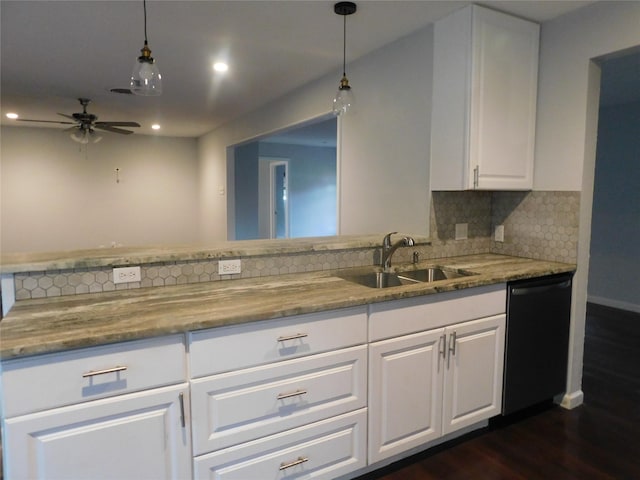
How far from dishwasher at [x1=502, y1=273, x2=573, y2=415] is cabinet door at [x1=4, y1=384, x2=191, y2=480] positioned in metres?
1.70

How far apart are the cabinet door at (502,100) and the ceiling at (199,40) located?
0.12 meters

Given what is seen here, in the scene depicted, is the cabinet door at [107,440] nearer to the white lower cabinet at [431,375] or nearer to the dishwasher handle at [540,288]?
the white lower cabinet at [431,375]

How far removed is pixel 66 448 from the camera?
1.29 m

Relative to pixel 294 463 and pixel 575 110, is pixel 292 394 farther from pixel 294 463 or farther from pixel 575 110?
pixel 575 110

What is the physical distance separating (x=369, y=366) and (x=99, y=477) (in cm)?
106

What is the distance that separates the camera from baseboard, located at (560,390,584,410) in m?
2.54

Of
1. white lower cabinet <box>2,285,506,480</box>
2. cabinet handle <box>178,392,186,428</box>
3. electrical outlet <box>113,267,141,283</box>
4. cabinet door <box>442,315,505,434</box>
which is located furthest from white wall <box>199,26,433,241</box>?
cabinet handle <box>178,392,186,428</box>

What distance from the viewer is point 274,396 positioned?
1605 millimetres

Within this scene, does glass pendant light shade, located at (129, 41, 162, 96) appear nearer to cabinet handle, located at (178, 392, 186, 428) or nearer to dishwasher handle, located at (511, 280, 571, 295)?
cabinet handle, located at (178, 392, 186, 428)

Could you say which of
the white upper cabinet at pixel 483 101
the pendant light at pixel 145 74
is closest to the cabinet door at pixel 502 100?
the white upper cabinet at pixel 483 101

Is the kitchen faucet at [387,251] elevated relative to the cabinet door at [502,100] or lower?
lower

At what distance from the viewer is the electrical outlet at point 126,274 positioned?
73.3 inches

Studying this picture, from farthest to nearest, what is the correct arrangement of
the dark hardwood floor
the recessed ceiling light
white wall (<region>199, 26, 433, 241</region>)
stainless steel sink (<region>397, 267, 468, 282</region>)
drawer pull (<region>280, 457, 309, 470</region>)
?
1. the recessed ceiling light
2. white wall (<region>199, 26, 433, 241</region>)
3. stainless steel sink (<region>397, 267, 468, 282</region>)
4. the dark hardwood floor
5. drawer pull (<region>280, 457, 309, 470</region>)

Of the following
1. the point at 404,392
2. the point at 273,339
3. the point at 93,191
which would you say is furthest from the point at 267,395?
the point at 93,191
